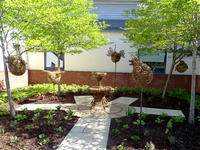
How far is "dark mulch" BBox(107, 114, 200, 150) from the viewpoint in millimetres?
3264

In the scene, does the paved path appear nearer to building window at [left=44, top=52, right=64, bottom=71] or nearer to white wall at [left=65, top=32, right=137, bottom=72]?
white wall at [left=65, top=32, right=137, bottom=72]

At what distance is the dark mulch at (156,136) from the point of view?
10.7 feet

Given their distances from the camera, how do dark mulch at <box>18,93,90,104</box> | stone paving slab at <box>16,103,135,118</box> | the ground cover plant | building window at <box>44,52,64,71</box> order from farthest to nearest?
building window at <box>44,52,64,71</box>
dark mulch at <box>18,93,90,104</box>
stone paving slab at <box>16,103,135,118</box>
the ground cover plant

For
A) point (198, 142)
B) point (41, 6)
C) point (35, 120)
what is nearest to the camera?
point (198, 142)

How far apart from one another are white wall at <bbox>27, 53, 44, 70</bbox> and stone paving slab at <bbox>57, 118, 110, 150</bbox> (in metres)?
7.09

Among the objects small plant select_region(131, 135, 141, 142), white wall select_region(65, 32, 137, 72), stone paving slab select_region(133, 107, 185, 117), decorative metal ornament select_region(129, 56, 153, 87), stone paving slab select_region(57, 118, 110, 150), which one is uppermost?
white wall select_region(65, 32, 137, 72)

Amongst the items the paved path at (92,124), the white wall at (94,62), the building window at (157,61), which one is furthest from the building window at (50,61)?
the building window at (157,61)

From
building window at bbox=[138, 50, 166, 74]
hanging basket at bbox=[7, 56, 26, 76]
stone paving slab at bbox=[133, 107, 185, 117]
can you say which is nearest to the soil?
stone paving slab at bbox=[133, 107, 185, 117]

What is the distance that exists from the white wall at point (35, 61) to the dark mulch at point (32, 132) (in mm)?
6007

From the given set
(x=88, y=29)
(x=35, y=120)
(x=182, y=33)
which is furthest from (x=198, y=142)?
(x=88, y=29)

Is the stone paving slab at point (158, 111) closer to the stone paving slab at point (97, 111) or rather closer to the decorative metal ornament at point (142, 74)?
the stone paving slab at point (97, 111)

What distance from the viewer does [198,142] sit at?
11.3 feet

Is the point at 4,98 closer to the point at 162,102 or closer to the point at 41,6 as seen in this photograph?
the point at 41,6

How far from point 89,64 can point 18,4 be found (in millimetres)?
6608
